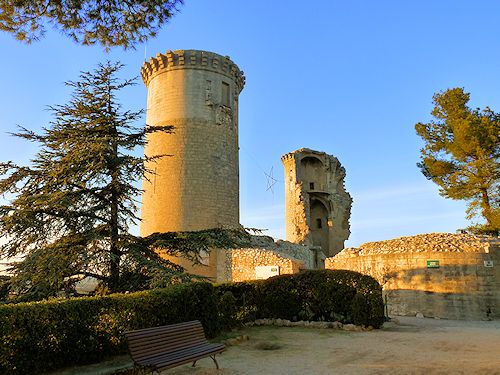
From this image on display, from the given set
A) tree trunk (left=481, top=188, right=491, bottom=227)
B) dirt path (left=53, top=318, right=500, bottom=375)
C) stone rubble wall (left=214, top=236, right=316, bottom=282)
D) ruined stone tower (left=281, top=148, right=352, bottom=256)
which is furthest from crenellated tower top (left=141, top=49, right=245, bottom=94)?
ruined stone tower (left=281, top=148, right=352, bottom=256)

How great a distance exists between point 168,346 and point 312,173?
110 feet

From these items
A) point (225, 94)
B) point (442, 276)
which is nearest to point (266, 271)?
point (442, 276)

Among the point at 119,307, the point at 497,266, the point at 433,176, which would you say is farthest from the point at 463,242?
the point at 119,307

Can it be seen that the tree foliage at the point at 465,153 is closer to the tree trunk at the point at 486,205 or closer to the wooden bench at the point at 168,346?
the tree trunk at the point at 486,205

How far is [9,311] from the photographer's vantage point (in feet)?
16.9

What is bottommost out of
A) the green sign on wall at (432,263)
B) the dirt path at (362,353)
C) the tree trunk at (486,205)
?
the dirt path at (362,353)

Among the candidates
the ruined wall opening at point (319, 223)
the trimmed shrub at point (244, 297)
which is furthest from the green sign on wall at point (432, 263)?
the ruined wall opening at point (319, 223)

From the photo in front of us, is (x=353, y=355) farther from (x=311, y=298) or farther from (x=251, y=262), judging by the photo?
(x=251, y=262)

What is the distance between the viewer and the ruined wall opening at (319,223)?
1473 inches

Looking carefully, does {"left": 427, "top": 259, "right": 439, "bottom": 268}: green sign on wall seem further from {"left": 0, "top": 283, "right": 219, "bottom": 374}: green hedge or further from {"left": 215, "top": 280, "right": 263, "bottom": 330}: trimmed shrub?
{"left": 0, "top": 283, "right": 219, "bottom": 374}: green hedge

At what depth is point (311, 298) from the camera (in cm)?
1041

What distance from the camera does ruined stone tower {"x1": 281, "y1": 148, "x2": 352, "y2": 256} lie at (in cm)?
3591

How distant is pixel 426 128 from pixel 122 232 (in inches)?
800

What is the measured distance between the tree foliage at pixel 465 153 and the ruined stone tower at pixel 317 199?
12.8 meters
